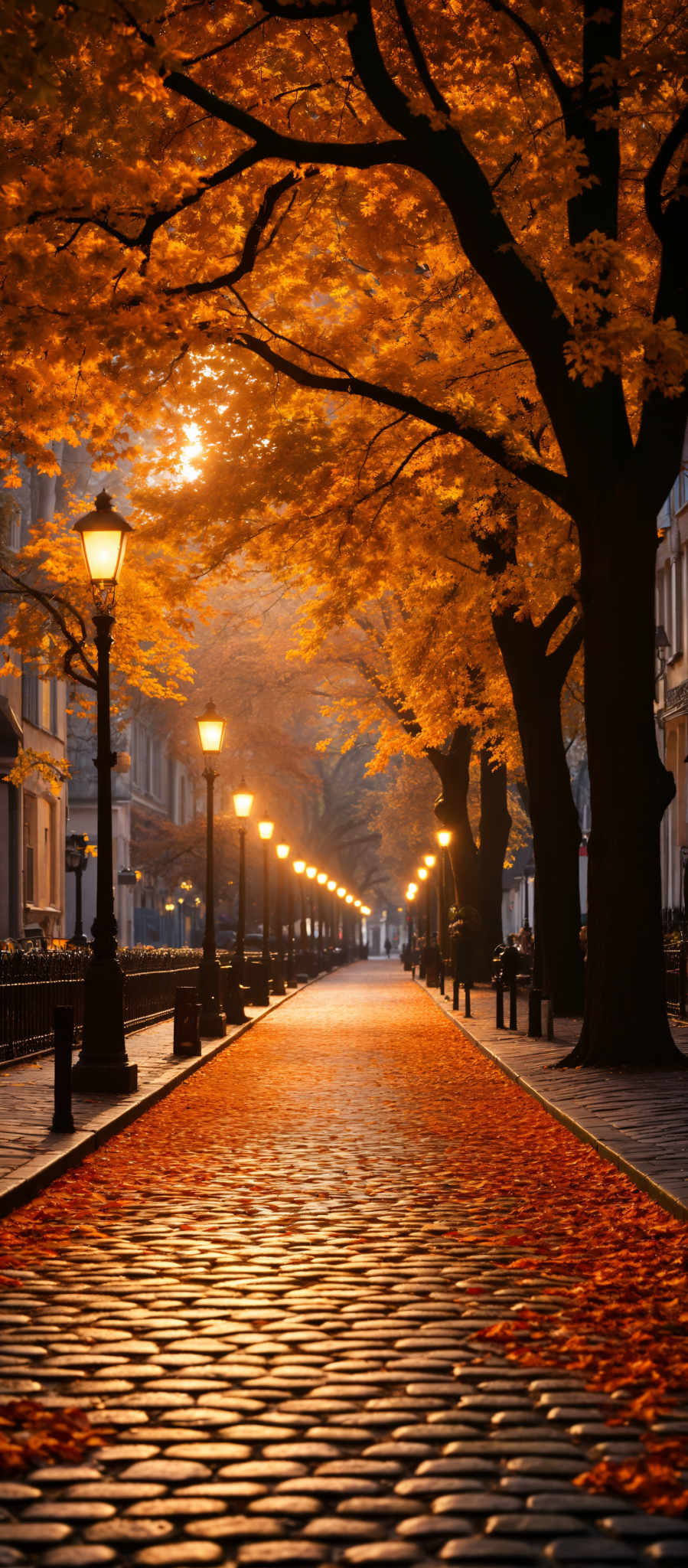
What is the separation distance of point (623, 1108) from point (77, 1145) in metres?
4.22

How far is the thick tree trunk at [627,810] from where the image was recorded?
16812 millimetres

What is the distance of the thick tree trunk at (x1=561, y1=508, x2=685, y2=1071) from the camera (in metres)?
16.8

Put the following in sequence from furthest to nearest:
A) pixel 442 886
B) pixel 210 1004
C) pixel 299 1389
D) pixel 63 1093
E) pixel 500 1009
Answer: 1. pixel 442 886
2. pixel 210 1004
3. pixel 500 1009
4. pixel 63 1093
5. pixel 299 1389

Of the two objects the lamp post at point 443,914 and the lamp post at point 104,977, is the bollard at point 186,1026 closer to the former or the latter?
the lamp post at point 104,977

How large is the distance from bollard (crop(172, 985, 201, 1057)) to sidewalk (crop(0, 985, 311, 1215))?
166 millimetres

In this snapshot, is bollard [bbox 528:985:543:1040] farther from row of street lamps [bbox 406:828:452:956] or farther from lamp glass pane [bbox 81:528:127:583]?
row of street lamps [bbox 406:828:452:956]

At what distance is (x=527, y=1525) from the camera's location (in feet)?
14.9

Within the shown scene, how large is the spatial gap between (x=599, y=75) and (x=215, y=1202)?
9711 millimetres

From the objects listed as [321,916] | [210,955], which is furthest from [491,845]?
[321,916]

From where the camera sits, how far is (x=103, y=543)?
52.5 feet

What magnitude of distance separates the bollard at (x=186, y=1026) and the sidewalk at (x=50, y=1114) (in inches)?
6.5

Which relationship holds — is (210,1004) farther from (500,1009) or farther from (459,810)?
(459,810)

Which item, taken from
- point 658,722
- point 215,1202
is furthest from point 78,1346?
point 658,722

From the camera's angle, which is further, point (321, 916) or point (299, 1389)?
point (321, 916)
